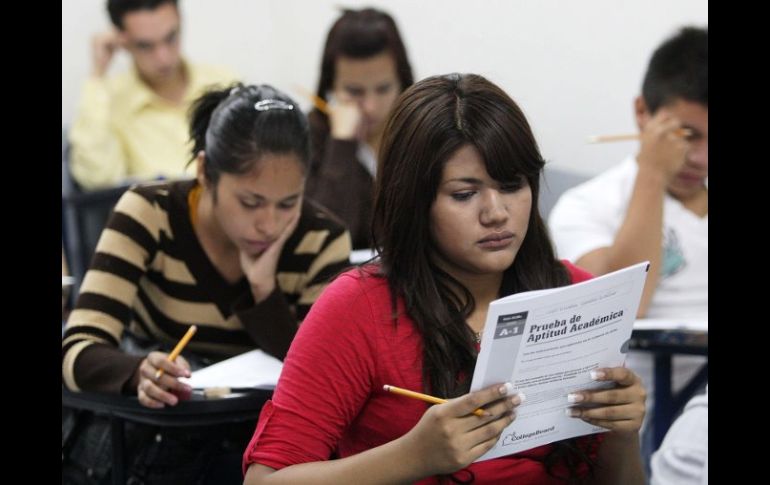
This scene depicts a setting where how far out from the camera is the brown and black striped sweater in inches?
80.8

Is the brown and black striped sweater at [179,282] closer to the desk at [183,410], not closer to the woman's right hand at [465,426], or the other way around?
the desk at [183,410]

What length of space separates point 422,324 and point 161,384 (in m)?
0.54

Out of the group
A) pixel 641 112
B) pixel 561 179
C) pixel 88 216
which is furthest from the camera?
pixel 561 179

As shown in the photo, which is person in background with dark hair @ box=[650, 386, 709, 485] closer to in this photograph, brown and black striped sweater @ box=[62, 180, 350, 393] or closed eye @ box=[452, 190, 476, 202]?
brown and black striped sweater @ box=[62, 180, 350, 393]

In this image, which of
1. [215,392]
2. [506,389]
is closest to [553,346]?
[506,389]

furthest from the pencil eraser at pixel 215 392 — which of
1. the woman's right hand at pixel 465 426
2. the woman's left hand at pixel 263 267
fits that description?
the woman's right hand at pixel 465 426

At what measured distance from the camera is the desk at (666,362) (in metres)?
2.17

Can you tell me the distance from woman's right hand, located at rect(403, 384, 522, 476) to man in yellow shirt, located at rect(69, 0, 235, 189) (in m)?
2.90

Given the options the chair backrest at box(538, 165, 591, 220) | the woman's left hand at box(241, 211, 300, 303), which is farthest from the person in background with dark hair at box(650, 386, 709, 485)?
the chair backrest at box(538, 165, 591, 220)

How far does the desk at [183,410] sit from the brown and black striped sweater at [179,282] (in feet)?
0.64

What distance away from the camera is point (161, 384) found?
5.85 ft

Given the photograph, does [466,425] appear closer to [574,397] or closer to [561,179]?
[574,397]
